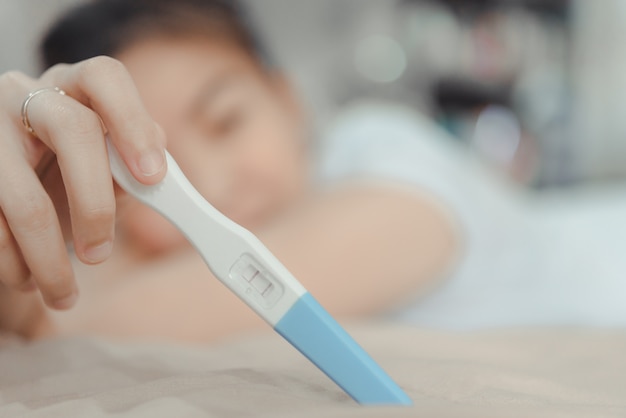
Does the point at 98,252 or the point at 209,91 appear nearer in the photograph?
the point at 98,252

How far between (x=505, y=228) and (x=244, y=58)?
14.7 inches

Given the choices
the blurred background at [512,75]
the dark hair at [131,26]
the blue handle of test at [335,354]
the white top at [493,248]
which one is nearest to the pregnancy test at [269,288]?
the blue handle of test at [335,354]

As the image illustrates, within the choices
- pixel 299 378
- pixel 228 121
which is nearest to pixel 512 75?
pixel 228 121

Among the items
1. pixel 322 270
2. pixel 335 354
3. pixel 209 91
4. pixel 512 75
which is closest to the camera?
pixel 335 354

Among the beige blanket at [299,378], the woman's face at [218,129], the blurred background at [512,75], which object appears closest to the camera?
the beige blanket at [299,378]

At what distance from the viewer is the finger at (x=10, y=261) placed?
11.5 inches

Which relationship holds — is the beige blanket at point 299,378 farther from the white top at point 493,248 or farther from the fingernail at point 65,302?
the white top at point 493,248

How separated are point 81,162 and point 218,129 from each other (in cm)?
43

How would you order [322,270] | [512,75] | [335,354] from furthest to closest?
1. [512,75]
2. [322,270]
3. [335,354]

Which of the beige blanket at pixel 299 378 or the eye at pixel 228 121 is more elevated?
the beige blanket at pixel 299 378

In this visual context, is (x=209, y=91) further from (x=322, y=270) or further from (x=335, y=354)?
(x=335, y=354)

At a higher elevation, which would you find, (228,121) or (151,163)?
(151,163)

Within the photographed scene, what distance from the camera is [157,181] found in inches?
10.3

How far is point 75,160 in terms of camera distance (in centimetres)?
27
